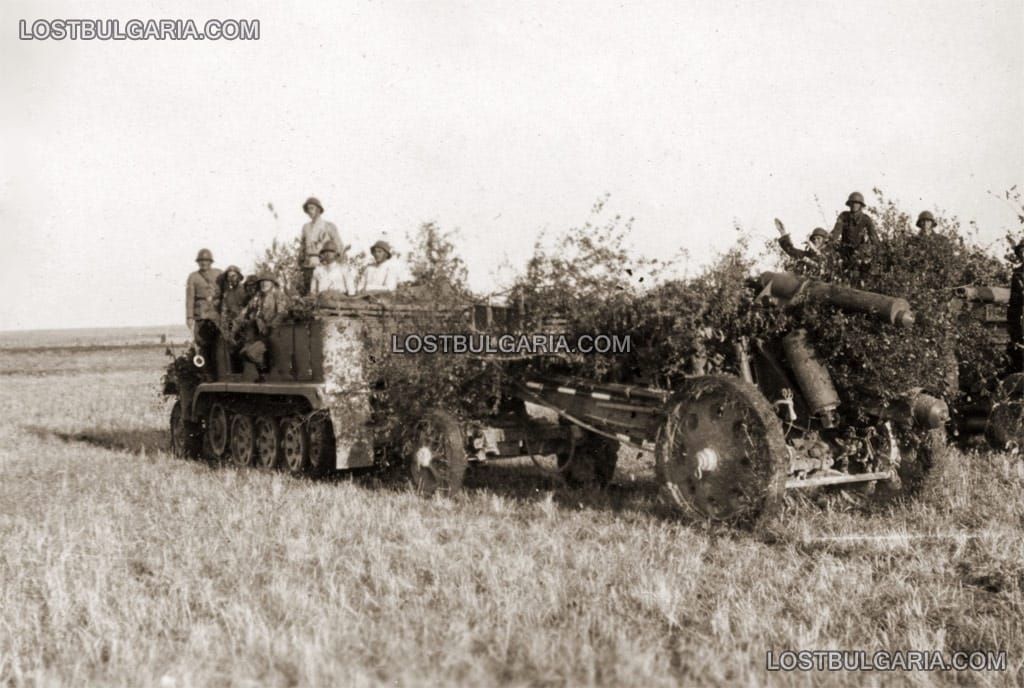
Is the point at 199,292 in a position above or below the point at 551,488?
above

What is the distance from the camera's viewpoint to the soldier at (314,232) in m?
11.3

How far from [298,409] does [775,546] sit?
5.81 metres

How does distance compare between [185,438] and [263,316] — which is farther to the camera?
[185,438]

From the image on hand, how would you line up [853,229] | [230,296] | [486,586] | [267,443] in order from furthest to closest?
[230,296] → [267,443] → [853,229] → [486,586]

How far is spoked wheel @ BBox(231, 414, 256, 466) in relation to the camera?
36.7 ft

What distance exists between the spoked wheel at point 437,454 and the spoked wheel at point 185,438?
16.0 ft

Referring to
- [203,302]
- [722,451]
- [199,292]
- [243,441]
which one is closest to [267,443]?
[243,441]

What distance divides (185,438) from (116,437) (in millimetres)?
3191

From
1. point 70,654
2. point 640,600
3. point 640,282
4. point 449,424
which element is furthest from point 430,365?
point 70,654

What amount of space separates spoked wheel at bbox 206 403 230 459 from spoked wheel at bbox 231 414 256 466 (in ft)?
0.87

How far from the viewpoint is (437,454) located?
847cm

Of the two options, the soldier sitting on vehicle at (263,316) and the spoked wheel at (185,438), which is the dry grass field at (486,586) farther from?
the spoked wheel at (185,438)

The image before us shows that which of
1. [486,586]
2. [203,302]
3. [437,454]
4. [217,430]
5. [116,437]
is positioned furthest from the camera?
[116,437]

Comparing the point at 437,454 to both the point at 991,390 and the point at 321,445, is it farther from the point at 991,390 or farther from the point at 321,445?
the point at 991,390
